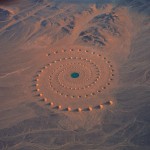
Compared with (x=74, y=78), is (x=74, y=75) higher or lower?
higher

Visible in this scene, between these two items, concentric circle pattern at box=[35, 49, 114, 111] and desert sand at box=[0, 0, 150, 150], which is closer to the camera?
desert sand at box=[0, 0, 150, 150]

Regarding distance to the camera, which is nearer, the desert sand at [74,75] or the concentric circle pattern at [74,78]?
the desert sand at [74,75]

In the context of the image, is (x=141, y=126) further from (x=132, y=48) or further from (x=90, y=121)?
(x=132, y=48)

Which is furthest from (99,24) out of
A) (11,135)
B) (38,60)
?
(11,135)

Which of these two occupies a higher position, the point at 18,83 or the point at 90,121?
the point at 18,83
